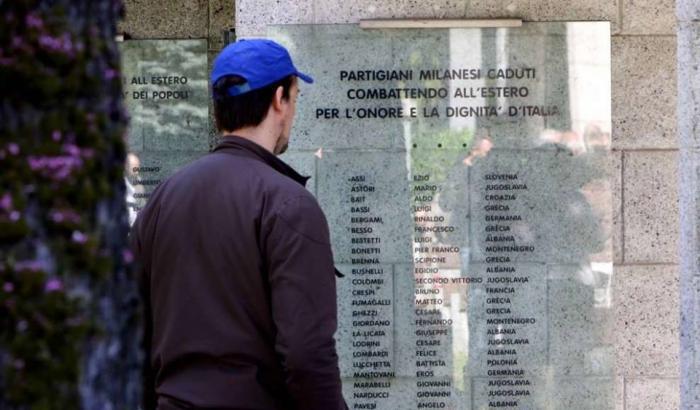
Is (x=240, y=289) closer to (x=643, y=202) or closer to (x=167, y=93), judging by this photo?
(x=643, y=202)

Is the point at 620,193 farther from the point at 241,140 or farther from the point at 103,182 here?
the point at 103,182

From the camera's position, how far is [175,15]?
7.09m

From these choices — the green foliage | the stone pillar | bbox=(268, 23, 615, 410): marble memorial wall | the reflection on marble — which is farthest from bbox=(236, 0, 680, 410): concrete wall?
the green foliage

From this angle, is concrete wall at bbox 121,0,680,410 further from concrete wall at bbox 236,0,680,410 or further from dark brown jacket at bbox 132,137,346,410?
dark brown jacket at bbox 132,137,346,410

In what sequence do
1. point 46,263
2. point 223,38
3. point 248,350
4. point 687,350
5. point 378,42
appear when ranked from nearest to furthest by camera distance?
point 46,263
point 248,350
point 687,350
point 378,42
point 223,38

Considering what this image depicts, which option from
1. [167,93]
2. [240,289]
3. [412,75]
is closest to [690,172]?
[412,75]

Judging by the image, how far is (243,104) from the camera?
3295 millimetres

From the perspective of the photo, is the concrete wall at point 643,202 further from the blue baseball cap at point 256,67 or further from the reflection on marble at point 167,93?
the blue baseball cap at point 256,67

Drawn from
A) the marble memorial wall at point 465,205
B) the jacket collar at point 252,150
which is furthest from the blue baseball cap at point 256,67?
the marble memorial wall at point 465,205

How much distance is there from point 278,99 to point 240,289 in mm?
499

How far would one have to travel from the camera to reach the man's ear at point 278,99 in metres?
3.30

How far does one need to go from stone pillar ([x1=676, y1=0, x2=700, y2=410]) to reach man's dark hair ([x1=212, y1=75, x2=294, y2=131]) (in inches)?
81.6

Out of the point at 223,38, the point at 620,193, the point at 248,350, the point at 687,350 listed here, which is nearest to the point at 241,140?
the point at 248,350

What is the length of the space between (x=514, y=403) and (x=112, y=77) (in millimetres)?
4723
